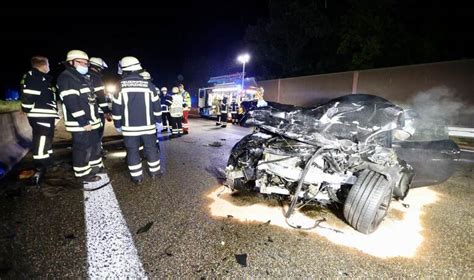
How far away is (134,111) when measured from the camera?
4039 mm

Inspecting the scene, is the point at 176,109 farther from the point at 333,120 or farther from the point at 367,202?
the point at 367,202

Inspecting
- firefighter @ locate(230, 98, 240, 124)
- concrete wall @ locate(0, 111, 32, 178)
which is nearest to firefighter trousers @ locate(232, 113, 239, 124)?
firefighter @ locate(230, 98, 240, 124)

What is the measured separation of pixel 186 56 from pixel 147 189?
45.5 meters

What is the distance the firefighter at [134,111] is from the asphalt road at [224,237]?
50 cm

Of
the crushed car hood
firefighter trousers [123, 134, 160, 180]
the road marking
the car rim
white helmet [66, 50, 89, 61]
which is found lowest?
the road marking

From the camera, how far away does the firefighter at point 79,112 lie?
3846 millimetres

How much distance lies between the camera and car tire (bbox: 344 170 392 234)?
2.70 m

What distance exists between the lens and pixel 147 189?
3932 mm

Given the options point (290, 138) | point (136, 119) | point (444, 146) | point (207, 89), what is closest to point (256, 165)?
point (290, 138)

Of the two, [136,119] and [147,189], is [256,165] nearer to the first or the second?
[147,189]

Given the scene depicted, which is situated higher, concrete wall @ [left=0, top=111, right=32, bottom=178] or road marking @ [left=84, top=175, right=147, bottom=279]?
concrete wall @ [left=0, top=111, right=32, bottom=178]

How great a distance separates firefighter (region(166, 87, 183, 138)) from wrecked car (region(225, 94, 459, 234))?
19.0 ft

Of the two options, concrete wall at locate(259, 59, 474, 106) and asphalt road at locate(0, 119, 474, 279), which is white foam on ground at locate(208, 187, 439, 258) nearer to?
asphalt road at locate(0, 119, 474, 279)

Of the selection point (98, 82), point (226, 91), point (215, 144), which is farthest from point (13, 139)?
point (226, 91)
